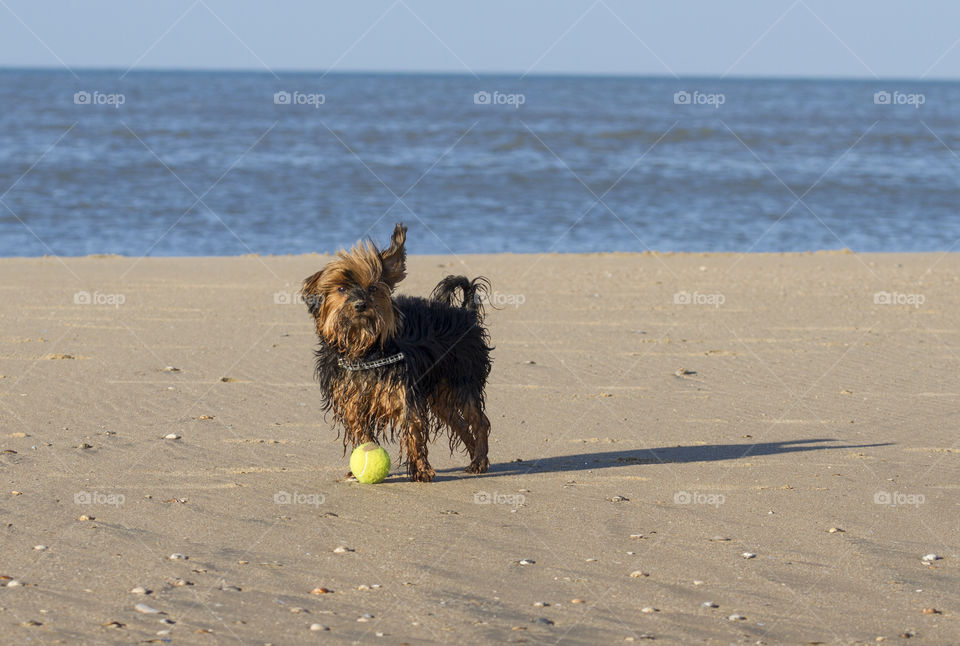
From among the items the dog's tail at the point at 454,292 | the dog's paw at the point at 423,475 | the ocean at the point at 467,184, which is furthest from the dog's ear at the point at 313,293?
the ocean at the point at 467,184

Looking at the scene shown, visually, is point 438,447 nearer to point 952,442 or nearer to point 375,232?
point 952,442

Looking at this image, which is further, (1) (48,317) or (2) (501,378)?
(1) (48,317)

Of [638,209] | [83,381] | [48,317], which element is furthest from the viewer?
[638,209]

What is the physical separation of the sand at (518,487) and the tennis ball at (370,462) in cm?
11

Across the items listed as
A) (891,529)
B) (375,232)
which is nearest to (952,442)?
(891,529)

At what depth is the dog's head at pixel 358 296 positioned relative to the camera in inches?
265

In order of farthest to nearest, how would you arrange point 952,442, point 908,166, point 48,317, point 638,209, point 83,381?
point 908,166, point 638,209, point 48,317, point 83,381, point 952,442

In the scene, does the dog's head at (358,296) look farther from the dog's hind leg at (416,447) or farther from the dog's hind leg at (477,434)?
the dog's hind leg at (477,434)

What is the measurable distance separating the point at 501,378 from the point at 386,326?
11.9 ft

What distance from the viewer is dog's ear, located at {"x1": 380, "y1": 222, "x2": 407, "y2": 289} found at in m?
6.85

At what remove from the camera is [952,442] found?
841 cm

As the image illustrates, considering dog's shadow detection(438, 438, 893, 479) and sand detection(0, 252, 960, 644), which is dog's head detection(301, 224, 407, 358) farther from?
dog's shadow detection(438, 438, 893, 479)

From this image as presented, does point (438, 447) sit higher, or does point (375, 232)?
point (375, 232)

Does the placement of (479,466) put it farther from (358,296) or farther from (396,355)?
(358,296)
